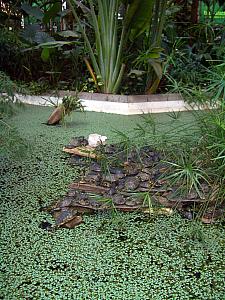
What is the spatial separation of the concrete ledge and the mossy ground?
1.79 m

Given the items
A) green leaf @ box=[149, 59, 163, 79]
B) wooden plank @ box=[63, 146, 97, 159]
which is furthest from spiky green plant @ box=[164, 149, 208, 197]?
green leaf @ box=[149, 59, 163, 79]

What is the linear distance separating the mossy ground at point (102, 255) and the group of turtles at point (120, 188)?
0.20ft

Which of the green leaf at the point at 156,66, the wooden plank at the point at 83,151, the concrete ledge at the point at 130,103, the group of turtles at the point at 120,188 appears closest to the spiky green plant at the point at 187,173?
the group of turtles at the point at 120,188

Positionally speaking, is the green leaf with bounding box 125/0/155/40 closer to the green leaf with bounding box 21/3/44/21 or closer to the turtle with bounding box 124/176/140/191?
the green leaf with bounding box 21/3/44/21

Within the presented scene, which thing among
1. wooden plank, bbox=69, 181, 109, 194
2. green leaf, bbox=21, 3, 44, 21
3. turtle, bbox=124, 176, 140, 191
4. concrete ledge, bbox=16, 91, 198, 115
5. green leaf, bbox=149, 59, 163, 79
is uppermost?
green leaf, bbox=21, 3, 44, 21

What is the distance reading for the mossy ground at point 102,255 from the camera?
61.9 inches

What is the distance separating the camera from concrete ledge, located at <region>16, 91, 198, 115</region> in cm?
416

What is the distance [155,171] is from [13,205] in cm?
74

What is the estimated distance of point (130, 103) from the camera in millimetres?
4152

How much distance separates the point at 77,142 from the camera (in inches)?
117

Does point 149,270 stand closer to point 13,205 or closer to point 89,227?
point 89,227

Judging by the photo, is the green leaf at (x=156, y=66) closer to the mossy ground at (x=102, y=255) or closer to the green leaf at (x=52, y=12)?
the green leaf at (x=52, y=12)

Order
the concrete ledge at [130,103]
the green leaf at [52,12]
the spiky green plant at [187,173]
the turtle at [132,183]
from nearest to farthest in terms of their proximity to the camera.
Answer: the spiky green plant at [187,173] → the turtle at [132,183] → the concrete ledge at [130,103] → the green leaf at [52,12]

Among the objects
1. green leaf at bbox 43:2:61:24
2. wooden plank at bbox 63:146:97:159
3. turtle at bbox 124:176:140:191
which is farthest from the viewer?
green leaf at bbox 43:2:61:24
